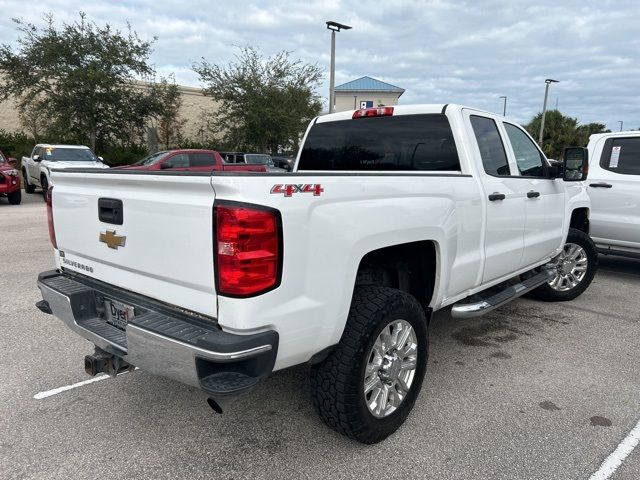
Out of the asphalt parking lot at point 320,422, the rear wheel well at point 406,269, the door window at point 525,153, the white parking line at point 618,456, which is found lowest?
the asphalt parking lot at point 320,422

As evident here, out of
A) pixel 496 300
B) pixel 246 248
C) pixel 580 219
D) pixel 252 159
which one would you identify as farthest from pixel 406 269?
pixel 252 159

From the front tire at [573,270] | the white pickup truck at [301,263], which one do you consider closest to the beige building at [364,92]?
the front tire at [573,270]

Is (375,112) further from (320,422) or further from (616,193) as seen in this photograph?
(616,193)

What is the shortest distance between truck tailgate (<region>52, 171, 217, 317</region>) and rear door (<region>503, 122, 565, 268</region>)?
289cm

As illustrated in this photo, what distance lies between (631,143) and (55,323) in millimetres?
7121

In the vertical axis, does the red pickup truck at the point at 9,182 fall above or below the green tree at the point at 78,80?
below

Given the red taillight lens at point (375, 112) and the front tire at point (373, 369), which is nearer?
the front tire at point (373, 369)

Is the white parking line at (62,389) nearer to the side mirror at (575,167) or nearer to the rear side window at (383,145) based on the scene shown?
the rear side window at (383,145)

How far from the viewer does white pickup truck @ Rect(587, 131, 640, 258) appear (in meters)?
6.20

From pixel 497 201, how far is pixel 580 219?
2.81 m

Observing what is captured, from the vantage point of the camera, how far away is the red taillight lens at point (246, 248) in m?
2.04

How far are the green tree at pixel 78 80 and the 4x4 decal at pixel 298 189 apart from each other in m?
21.6

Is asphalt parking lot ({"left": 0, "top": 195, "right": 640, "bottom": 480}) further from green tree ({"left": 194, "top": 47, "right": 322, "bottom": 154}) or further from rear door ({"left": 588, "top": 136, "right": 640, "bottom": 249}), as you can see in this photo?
green tree ({"left": 194, "top": 47, "right": 322, "bottom": 154})

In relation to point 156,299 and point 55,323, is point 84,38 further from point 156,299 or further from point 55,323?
point 156,299
